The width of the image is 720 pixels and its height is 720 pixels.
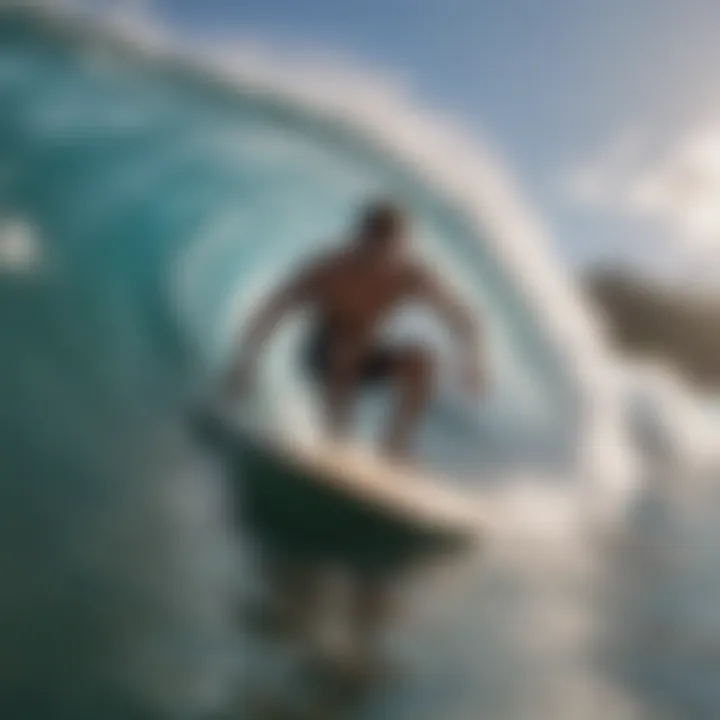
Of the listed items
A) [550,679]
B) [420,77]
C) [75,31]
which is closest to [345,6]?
[420,77]

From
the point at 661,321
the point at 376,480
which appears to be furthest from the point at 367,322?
the point at 661,321

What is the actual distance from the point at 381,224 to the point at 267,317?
0.16m

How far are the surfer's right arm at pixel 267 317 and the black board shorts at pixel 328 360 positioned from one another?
0.04m

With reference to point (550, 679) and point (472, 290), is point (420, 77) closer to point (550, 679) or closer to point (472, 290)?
point (472, 290)

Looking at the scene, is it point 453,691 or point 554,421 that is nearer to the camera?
point 453,691

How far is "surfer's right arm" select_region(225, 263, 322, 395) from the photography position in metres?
1.29

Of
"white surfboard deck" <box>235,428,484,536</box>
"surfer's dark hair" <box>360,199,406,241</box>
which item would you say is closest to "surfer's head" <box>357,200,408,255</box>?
"surfer's dark hair" <box>360,199,406,241</box>

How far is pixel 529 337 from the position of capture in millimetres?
1326

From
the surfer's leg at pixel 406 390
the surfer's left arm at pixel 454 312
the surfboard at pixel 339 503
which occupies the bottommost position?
the surfboard at pixel 339 503

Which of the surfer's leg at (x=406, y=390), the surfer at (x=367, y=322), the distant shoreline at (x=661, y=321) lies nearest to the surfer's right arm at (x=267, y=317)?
the surfer at (x=367, y=322)

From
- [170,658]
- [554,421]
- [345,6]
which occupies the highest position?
[345,6]

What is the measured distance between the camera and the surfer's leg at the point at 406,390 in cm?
127

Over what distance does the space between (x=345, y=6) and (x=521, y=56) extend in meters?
0.20

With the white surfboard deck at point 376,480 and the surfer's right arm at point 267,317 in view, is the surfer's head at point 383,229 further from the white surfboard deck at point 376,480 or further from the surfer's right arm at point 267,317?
the white surfboard deck at point 376,480
